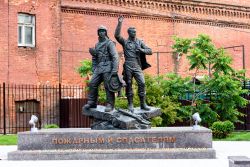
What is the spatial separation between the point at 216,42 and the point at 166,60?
3.79 metres

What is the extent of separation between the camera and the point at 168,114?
22250 millimetres

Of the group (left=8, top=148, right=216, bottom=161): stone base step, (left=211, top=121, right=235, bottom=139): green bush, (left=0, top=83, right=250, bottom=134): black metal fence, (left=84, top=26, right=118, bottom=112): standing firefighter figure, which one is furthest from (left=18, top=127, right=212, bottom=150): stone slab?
(left=0, top=83, right=250, bottom=134): black metal fence

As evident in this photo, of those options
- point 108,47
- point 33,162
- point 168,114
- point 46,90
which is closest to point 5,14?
point 46,90

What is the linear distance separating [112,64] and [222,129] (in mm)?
7980

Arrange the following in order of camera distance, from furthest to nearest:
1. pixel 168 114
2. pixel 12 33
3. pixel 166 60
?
1. pixel 166 60
2. pixel 12 33
3. pixel 168 114

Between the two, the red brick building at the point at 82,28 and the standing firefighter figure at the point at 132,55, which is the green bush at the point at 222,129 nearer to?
the standing firefighter figure at the point at 132,55

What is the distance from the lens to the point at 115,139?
14.4m

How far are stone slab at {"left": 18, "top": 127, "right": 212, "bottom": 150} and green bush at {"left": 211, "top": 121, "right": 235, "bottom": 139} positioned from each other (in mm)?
7644

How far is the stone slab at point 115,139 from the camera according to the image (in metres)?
14.3

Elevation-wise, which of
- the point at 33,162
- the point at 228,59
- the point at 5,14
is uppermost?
the point at 5,14

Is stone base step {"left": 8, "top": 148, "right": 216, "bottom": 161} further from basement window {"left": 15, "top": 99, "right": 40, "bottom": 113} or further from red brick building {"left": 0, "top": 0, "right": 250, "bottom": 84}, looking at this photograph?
basement window {"left": 15, "top": 99, "right": 40, "bottom": 113}

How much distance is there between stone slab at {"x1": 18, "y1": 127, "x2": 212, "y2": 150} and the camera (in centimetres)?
1434

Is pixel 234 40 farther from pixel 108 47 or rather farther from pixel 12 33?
pixel 108 47

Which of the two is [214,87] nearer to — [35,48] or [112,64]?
[35,48]
